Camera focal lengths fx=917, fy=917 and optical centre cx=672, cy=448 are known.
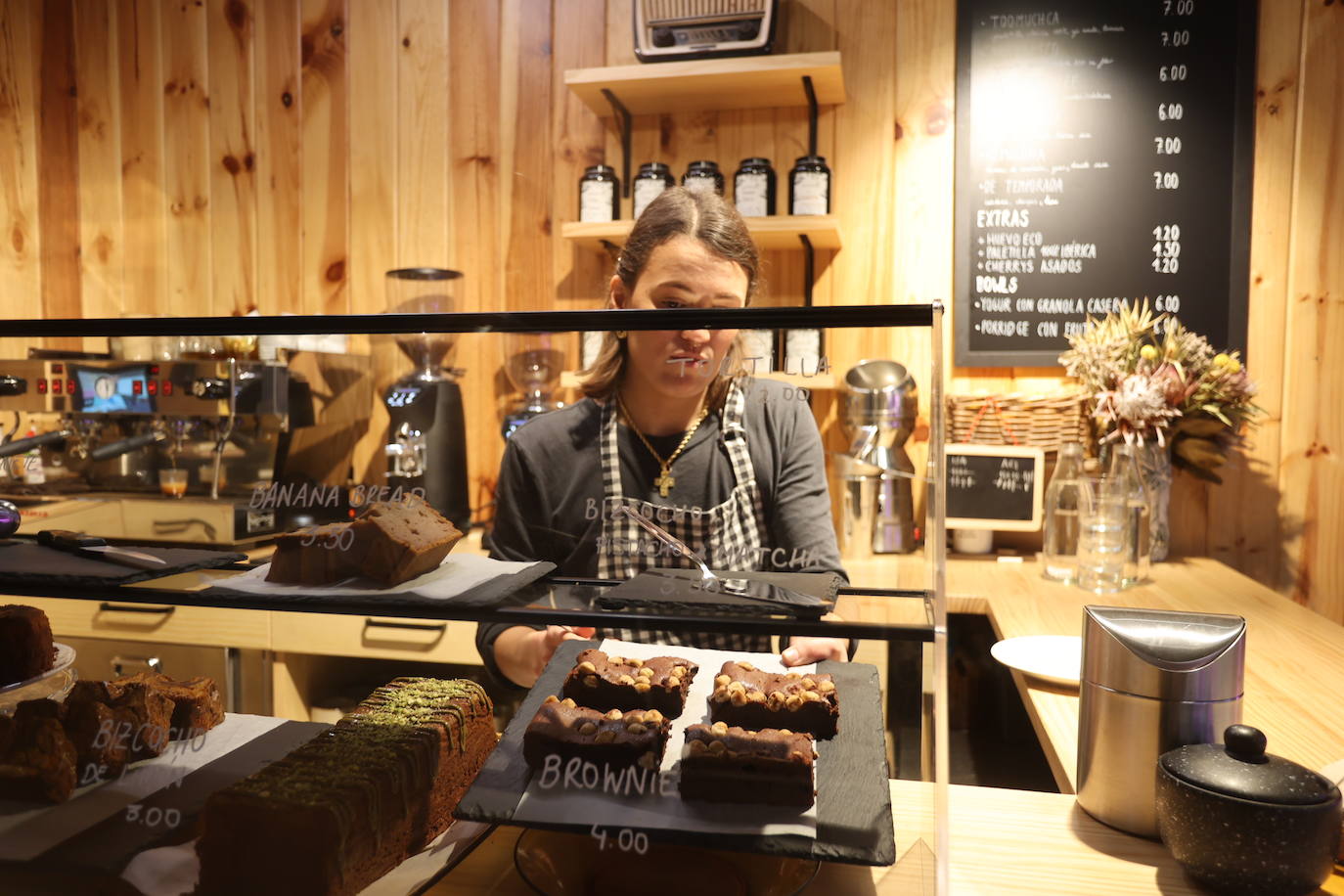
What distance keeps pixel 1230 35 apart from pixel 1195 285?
2.07 ft

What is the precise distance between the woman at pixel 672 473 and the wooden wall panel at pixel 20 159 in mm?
2997

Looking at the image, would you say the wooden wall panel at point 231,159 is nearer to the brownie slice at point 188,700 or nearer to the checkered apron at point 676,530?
the brownie slice at point 188,700

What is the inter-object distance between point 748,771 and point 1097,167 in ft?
7.28

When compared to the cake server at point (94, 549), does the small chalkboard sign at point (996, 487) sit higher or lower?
lower

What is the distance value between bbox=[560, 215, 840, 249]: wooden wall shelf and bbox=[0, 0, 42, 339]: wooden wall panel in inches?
74.3

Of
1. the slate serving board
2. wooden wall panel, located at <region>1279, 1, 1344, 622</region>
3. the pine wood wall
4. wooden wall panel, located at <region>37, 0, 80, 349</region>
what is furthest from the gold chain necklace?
wooden wall panel, located at <region>37, 0, 80, 349</region>

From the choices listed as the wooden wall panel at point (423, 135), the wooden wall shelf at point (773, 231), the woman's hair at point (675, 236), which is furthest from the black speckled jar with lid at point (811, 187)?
the woman's hair at point (675, 236)

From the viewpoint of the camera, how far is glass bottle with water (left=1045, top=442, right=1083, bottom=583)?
6.70ft

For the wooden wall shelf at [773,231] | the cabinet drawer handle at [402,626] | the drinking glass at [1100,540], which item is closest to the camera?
the cabinet drawer handle at [402,626]

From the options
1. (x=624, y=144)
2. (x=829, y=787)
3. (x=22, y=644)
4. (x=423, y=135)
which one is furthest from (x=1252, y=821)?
(x=423, y=135)

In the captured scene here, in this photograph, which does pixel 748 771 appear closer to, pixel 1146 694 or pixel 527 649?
pixel 527 649

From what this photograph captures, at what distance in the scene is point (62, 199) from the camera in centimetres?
299

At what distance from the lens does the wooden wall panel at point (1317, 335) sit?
229 centimetres

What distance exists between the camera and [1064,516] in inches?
81.4
